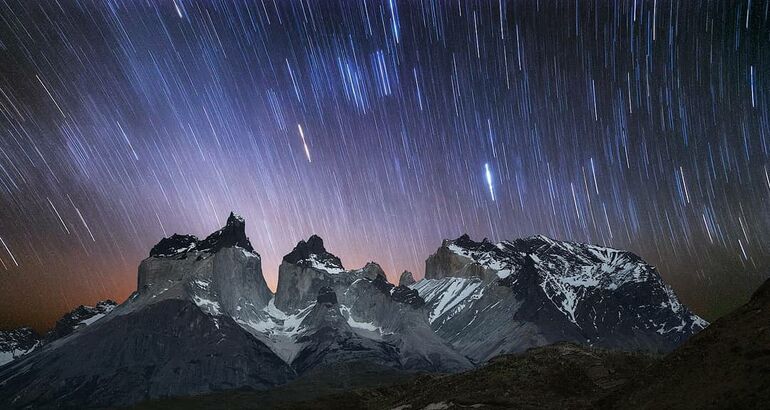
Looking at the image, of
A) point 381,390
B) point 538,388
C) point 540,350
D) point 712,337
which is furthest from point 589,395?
point 381,390

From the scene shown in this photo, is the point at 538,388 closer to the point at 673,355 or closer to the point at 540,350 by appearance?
the point at 673,355

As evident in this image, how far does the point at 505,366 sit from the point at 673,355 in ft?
53.2

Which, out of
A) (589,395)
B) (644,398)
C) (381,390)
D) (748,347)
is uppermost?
(748,347)

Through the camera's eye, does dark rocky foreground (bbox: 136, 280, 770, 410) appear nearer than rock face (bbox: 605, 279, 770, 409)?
No

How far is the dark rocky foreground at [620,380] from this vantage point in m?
23.2

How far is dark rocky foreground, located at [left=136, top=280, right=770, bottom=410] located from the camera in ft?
76.2

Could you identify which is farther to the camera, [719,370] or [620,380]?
[620,380]

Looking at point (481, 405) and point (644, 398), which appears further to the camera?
point (481, 405)

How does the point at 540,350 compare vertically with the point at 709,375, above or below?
below

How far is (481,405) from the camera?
108ft

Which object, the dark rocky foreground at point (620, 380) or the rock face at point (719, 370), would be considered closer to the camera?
the rock face at point (719, 370)

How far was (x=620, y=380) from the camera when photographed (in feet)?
119

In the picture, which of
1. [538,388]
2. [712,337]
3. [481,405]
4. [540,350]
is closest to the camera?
[712,337]

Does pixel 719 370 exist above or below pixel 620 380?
above
